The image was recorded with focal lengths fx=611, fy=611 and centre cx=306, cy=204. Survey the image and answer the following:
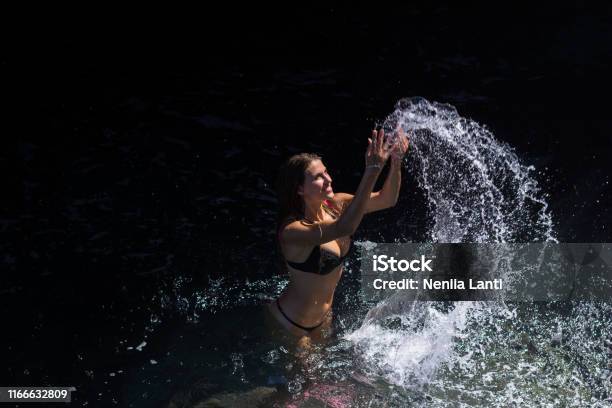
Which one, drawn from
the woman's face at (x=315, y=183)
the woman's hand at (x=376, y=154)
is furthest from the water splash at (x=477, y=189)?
the woman's hand at (x=376, y=154)

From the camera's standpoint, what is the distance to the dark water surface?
22.0 ft

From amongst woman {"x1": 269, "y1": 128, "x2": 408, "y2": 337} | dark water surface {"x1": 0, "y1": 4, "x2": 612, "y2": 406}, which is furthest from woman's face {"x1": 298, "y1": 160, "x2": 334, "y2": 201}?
dark water surface {"x1": 0, "y1": 4, "x2": 612, "y2": 406}

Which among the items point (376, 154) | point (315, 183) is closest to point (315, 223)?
point (315, 183)

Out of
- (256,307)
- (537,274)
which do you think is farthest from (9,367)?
(537,274)

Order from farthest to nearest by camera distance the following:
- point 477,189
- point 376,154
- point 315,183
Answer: point 477,189, point 315,183, point 376,154

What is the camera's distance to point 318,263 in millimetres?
4398

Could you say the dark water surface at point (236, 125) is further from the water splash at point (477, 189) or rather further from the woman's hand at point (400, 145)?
the woman's hand at point (400, 145)

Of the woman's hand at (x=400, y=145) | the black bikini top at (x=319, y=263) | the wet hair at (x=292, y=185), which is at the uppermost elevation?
the woman's hand at (x=400, y=145)

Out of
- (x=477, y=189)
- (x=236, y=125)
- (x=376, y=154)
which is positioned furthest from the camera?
(x=477, y=189)

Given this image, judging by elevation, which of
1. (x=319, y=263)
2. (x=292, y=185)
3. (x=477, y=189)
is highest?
(x=292, y=185)

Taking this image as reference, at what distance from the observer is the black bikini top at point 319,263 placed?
4379mm

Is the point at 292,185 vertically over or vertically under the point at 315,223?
over

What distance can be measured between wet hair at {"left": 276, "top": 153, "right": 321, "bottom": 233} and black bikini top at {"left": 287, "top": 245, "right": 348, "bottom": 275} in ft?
0.92

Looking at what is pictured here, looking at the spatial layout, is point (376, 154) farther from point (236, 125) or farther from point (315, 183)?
point (236, 125)
